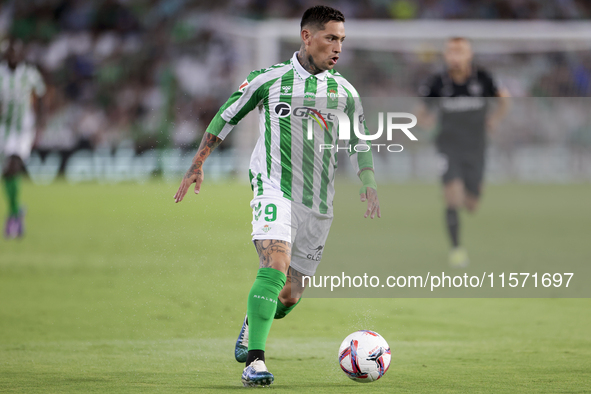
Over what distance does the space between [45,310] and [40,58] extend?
71.7 feet

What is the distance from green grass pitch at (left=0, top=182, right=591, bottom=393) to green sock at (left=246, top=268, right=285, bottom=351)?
11.0 inches

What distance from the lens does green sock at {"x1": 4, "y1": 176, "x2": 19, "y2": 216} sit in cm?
1158

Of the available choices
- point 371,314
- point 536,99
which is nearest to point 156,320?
point 371,314

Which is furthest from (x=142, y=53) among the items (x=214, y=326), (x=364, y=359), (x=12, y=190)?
(x=364, y=359)

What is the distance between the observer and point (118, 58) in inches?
1077

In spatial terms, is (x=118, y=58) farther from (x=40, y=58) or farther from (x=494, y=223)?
(x=494, y=223)

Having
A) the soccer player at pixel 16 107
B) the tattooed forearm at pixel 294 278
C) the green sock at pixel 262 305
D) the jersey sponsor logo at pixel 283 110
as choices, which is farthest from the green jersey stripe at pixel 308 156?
the soccer player at pixel 16 107

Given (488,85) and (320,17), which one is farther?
(488,85)

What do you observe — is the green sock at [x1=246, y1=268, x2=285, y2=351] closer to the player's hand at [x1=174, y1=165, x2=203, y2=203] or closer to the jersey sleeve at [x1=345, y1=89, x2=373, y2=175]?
the player's hand at [x1=174, y1=165, x2=203, y2=203]

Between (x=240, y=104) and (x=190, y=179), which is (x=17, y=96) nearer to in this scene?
(x=240, y=104)

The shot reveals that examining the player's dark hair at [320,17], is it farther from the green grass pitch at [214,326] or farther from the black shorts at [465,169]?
the black shorts at [465,169]

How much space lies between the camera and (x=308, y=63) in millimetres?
4992

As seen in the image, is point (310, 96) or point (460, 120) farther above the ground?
point (460, 120)

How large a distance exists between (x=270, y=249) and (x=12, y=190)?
801 centimetres
